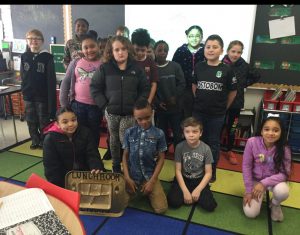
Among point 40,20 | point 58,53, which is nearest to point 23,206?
point 58,53

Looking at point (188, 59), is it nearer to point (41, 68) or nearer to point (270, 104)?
point (270, 104)

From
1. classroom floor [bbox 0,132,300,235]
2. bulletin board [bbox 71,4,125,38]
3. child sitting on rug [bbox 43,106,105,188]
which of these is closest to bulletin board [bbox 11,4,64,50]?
bulletin board [bbox 71,4,125,38]

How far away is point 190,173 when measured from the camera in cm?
214

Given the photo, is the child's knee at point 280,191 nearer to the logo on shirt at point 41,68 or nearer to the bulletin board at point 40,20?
the logo on shirt at point 41,68

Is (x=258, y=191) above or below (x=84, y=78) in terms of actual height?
below

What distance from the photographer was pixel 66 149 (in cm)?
196

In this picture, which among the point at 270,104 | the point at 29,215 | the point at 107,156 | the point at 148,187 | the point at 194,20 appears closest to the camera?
the point at 29,215

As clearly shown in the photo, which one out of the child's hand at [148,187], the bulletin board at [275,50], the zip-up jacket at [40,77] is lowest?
the child's hand at [148,187]

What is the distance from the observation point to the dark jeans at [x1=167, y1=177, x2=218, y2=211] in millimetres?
2041

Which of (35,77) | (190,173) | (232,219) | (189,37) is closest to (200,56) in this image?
(189,37)

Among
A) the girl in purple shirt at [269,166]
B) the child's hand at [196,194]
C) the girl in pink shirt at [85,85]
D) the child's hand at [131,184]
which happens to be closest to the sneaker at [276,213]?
the girl in purple shirt at [269,166]

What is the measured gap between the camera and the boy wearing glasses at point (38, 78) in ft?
9.20

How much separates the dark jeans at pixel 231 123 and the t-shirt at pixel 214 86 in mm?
605

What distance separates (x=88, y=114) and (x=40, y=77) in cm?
81
